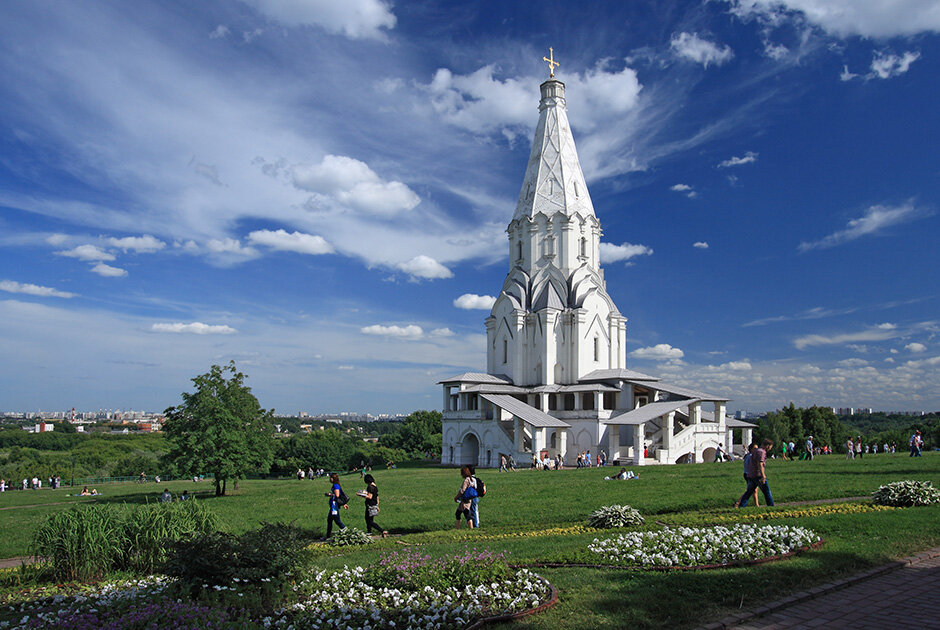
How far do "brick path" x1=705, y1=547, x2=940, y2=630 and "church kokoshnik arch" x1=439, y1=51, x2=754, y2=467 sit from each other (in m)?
29.8

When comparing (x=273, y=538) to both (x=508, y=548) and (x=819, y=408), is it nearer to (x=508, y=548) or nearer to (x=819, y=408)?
(x=508, y=548)

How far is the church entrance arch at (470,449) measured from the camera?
44.8 m

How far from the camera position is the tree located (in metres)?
25.2

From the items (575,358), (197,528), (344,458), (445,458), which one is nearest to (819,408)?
(575,358)

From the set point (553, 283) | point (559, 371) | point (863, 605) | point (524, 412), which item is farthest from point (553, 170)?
point (863, 605)

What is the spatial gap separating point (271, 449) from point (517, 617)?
23834 mm

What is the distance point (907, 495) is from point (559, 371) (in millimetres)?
34861

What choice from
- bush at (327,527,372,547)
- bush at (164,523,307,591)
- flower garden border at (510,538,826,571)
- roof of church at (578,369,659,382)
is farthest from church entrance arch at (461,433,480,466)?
bush at (164,523,307,591)

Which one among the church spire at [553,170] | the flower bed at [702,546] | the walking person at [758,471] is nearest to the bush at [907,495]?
the walking person at [758,471]

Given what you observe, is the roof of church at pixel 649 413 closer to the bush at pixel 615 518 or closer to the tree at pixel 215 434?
the tree at pixel 215 434

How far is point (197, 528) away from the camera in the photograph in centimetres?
1052

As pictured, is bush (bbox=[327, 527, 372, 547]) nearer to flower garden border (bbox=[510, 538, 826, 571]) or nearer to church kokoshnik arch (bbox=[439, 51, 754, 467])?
flower garden border (bbox=[510, 538, 826, 571])

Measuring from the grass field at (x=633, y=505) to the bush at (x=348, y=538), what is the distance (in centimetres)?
34

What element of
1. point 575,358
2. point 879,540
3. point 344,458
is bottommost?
point 344,458
